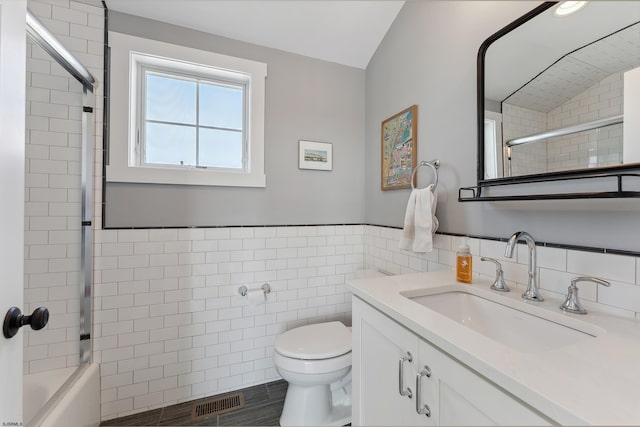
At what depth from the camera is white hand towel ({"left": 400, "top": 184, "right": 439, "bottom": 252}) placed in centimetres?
132

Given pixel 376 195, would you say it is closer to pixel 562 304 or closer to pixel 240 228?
pixel 240 228

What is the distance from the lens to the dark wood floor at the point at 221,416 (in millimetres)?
1455

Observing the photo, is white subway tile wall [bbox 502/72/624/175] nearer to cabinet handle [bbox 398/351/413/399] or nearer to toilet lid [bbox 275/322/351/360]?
cabinet handle [bbox 398/351/413/399]

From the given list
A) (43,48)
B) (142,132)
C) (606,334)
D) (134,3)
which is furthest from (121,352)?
(606,334)

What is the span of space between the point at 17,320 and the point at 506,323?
1445 mm

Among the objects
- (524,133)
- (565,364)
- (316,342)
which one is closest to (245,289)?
(316,342)

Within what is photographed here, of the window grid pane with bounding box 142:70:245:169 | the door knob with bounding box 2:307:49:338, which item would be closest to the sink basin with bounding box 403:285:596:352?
the door knob with bounding box 2:307:49:338

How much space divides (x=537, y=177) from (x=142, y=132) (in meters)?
2.05

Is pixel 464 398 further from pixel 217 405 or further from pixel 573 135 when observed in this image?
pixel 217 405

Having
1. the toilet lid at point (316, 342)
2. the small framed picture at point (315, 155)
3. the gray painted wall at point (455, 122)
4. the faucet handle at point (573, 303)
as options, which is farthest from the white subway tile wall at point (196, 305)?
the faucet handle at point (573, 303)

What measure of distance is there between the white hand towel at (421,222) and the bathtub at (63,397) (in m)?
1.75

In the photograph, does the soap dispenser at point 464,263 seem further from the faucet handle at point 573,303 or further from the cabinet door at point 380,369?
the cabinet door at point 380,369

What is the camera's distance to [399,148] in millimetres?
1693

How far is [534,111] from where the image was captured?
3.18ft
